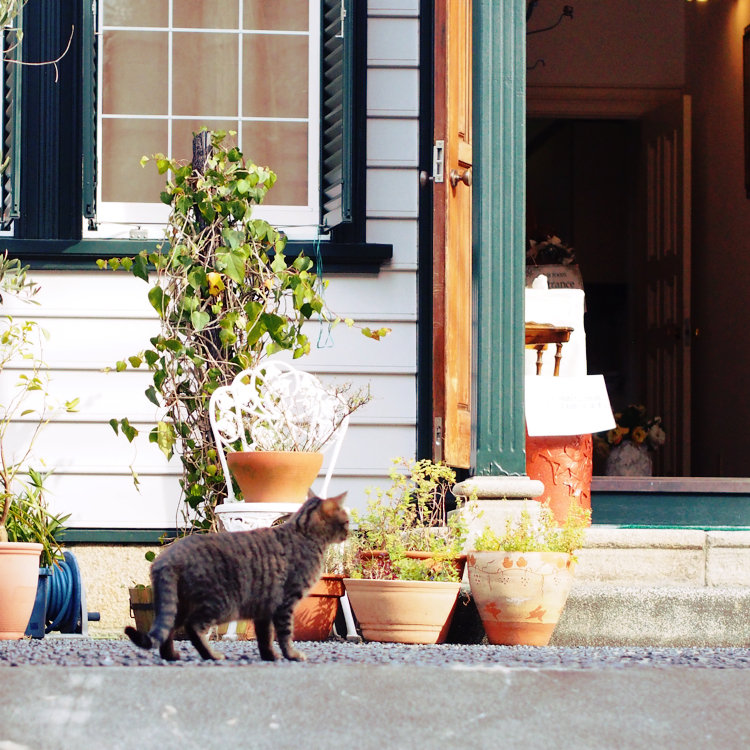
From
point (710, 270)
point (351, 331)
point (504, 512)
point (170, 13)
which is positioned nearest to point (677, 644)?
point (504, 512)

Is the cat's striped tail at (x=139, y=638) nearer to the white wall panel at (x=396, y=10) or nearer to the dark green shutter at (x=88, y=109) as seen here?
the dark green shutter at (x=88, y=109)

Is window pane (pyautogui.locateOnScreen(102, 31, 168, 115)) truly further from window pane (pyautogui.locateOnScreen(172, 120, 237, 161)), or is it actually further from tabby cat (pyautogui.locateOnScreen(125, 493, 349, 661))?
tabby cat (pyautogui.locateOnScreen(125, 493, 349, 661))

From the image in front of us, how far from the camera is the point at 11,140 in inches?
239

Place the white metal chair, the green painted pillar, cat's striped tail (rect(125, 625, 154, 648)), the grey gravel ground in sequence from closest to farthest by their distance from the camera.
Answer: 1. the grey gravel ground
2. cat's striped tail (rect(125, 625, 154, 648))
3. the white metal chair
4. the green painted pillar

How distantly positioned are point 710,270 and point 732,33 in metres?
1.51

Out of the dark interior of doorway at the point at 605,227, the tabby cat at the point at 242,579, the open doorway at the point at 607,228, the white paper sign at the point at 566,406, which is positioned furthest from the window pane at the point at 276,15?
the dark interior of doorway at the point at 605,227

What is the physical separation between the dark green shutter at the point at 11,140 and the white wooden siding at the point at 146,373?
1.07ft

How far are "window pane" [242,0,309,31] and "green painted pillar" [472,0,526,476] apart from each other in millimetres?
1197

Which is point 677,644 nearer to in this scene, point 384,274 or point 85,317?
point 384,274

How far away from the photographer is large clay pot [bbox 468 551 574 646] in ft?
14.4

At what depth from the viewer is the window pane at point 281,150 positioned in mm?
6406

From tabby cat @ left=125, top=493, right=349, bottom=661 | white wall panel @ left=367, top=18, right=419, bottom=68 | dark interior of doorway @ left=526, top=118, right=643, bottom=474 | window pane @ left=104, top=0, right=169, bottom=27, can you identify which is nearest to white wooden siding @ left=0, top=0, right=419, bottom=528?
white wall panel @ left=367, top=18, right=419, bottom=68

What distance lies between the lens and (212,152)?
550 centimetres

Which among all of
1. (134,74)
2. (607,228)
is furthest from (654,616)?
(607,228)
